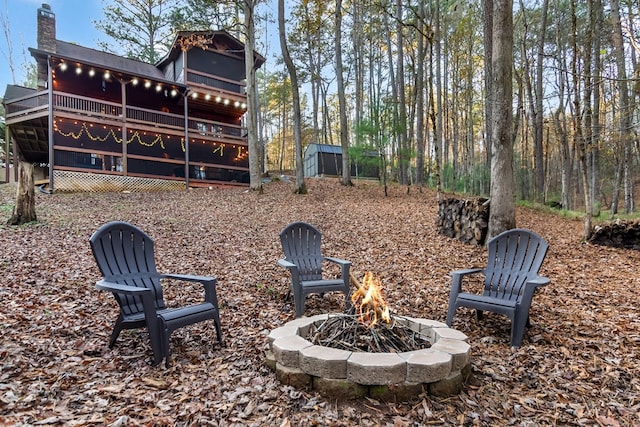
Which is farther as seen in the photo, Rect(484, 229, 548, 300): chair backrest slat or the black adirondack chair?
Rect(484, 229, 548, 300): chair backrest slat

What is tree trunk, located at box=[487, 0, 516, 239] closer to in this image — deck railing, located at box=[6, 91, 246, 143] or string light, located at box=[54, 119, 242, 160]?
deck railing, located at box=[6, 91, 246, 143]

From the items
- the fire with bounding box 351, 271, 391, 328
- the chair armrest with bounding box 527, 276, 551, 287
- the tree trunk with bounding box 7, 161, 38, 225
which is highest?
the tree trunk with bounding box 7, 161, 38, 225

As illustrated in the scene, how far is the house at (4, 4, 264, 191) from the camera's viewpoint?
12539 millimetres

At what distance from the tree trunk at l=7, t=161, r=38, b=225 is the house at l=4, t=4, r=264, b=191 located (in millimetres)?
5397

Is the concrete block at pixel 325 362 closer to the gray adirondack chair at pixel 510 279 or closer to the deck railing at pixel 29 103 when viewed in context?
the gray adirondack chair at pixel 510 279

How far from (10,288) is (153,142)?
11954mm

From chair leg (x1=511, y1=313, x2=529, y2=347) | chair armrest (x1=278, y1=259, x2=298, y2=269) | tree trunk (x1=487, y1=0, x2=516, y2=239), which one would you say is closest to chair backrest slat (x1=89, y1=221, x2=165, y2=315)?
chair armrest (x1=278, y1=259, x2=298, y2=269)

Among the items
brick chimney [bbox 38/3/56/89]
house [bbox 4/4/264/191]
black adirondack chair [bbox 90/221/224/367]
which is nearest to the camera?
black adirondack chair [bbox 90/221/224/367]

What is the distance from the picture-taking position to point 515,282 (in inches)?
136

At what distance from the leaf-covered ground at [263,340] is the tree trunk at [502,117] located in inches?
34.0

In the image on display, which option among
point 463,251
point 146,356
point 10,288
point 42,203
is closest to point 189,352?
point 146,356

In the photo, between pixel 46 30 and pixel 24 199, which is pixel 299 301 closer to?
pixel 24 199

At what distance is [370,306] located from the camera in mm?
2836

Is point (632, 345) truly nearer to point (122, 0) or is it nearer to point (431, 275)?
point (431, 275)
